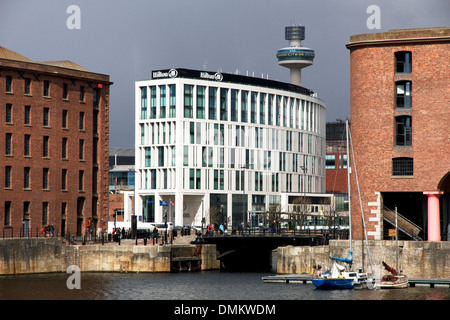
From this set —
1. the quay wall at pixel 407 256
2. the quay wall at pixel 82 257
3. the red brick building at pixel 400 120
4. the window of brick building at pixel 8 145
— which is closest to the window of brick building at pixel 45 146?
the window of brick building at pixel 8 145

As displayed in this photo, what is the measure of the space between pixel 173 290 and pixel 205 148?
305ft

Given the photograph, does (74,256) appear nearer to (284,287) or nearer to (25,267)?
(25,267)

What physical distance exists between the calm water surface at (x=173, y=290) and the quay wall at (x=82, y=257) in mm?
1714

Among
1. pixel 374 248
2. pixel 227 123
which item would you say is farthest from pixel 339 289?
pixel 227 123

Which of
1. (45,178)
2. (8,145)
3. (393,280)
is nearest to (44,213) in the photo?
(45,178)

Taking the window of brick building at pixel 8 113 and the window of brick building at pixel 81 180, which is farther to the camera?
the window of brick building at pixel 81 180

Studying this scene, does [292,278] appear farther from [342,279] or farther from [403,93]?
[403,93]

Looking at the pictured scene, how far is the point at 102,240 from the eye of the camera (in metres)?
101

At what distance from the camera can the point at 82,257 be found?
97562 mm

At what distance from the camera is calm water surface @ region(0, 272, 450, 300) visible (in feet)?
246

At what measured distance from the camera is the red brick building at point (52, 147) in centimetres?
10650

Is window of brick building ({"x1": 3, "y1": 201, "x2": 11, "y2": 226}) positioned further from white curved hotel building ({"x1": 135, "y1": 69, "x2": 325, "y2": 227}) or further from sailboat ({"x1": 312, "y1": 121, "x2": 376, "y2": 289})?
white curved hotel building ({"x1": 135, "y1": 69, "x2": 325, "y2": 227})

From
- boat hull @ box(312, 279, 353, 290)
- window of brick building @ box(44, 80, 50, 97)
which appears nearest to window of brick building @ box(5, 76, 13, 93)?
window of brick building @ box(44, 80, 50, 97)

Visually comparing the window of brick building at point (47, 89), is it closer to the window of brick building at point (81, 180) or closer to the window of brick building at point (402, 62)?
the window of brick building at point (81, 180)
